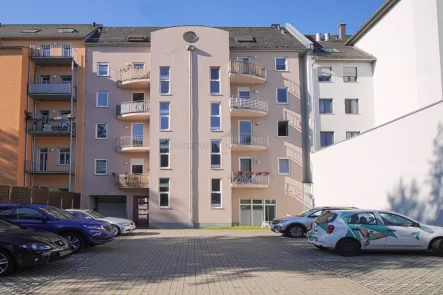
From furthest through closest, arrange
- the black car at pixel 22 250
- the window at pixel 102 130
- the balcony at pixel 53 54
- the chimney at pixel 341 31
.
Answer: the chimney at pixel 341 31, the window at pixel 102 130, the balcony at pixel 53 54, the black car at pixel 22 250

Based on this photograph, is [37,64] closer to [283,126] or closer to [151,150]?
[151,150]

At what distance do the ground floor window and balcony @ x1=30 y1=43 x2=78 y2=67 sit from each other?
16.7 meters

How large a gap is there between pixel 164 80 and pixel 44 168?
11112mm

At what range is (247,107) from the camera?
110ft

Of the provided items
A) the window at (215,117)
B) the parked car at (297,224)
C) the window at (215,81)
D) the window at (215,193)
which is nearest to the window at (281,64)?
the window at (215,81)

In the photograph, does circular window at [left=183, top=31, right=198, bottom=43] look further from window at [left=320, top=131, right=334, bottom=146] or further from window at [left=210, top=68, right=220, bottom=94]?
window at [left=320, top=131, right=334, bottom=146]

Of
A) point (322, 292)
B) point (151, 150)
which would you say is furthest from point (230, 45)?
point (322, 292)

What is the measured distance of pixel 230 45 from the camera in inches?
1396

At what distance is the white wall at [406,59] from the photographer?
27.9 metres

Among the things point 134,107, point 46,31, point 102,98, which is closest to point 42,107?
point 102,98

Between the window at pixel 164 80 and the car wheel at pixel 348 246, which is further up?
the window at pixel 164 80

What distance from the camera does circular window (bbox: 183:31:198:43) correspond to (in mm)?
33812

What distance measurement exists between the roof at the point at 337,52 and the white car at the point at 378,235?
74.3ft

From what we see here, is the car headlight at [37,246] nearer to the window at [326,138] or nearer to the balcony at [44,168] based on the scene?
the balcony at [44,168]
